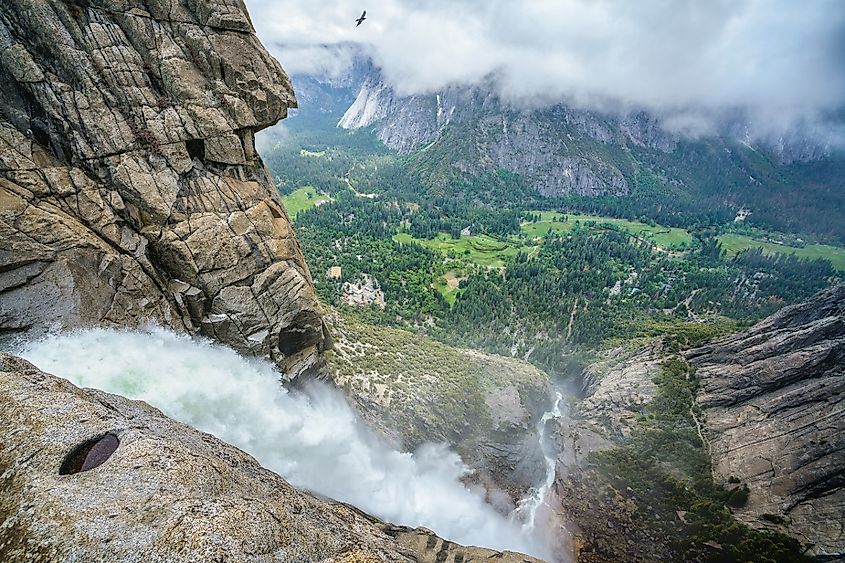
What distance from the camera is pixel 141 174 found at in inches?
1210

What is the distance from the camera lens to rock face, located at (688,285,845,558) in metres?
50.7

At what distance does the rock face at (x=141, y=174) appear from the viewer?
26.6 metres

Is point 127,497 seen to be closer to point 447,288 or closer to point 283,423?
point 283,423

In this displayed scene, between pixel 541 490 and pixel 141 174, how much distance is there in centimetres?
6330

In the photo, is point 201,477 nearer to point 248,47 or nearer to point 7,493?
point 7,493

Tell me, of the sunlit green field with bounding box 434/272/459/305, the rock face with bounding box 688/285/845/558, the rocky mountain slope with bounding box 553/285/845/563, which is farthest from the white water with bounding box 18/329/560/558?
the sunlit green field with bounding box 434/272/459/305

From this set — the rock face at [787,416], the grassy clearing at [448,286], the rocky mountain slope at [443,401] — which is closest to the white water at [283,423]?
the rocky mountain slope at [443,401]

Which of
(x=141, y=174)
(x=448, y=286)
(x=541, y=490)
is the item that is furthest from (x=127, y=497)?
(x=448, y=286)

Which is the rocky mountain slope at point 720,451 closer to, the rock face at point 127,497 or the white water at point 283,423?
the white water at point 283,423

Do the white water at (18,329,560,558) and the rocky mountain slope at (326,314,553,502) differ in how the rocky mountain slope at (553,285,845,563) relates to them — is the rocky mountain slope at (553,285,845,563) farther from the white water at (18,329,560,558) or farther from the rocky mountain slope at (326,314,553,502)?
the white water at (18,329,560,558)

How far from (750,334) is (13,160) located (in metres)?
102

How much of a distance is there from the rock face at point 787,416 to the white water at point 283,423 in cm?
2933

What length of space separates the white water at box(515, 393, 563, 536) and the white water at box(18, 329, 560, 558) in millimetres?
2123

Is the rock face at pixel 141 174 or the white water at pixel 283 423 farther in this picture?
the white water at pixel 283 423
